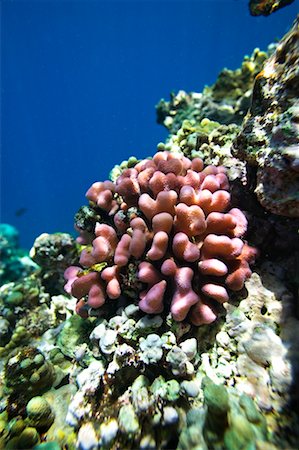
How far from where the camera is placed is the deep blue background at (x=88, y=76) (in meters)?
62.7

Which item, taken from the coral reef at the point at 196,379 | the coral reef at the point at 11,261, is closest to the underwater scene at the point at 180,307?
the coral reef at the point at 196,379

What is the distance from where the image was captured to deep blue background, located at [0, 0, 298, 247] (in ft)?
206

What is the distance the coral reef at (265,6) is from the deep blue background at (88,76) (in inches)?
1281

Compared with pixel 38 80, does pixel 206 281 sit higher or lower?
lower

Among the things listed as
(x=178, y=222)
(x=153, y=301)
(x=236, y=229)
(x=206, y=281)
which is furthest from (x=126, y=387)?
(x=236, y=229)

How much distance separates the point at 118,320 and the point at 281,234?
1.76m

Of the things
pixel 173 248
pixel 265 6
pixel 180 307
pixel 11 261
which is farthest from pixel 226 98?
pixel 11 261

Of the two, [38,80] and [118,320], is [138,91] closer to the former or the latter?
[38,80]

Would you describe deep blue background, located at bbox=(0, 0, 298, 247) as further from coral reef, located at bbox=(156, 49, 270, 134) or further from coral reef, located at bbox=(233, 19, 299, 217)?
coral reef, located at bbox=(233, 19, 299, 217)

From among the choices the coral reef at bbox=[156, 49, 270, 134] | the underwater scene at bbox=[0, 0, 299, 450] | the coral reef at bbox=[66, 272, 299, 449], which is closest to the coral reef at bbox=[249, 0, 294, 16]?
the underwater scene at bbox=[0, 0, 299, 450]

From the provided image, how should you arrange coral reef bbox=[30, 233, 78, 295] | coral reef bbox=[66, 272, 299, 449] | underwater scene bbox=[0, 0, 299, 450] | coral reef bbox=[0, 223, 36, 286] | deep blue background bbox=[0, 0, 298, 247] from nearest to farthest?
coral reef bbox=[66, 272, 299, 449]
underwater scene bbox=[0, 0, 299, 450]
coral reef bbox=[30, 233, 78, 295]
coral reef bbox=[0, 223, 36, 286]
deep blue background bbox=[0, 0, 298, 247]

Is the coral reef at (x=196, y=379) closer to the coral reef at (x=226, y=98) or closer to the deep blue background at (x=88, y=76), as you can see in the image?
the coral reef at (x=226, y=98)

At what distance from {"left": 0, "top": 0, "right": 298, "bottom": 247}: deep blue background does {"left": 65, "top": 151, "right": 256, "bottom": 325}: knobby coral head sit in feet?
109

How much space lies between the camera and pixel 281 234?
8.49ft
